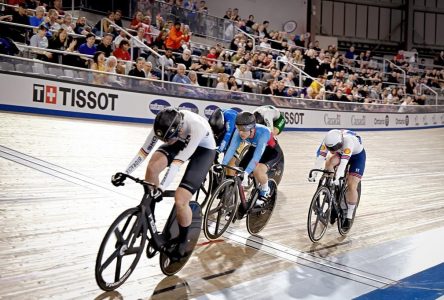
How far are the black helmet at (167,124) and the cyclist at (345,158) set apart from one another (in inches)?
73.4

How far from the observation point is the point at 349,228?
18.1ft

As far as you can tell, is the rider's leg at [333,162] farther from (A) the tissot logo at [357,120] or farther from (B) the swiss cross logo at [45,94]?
(A) the tissot logo at [357,120]

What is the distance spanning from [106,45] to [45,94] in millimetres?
1732

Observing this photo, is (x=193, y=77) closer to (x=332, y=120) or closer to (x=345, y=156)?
(x=332, y=120)

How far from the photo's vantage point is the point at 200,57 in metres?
12.7

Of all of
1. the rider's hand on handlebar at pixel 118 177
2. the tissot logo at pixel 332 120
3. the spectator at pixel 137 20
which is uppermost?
the spectator at pixel 137 20

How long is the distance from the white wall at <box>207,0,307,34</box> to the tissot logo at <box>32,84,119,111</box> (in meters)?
10.6

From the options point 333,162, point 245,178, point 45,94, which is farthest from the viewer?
point 45,94

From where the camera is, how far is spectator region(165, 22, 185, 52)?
41.0ft

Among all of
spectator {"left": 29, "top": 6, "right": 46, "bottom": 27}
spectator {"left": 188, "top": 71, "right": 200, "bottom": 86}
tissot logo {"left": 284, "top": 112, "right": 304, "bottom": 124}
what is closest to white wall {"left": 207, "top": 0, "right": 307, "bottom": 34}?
tissot logo {"left": 284, "top": 112, "right": 304, "bottom": 124}

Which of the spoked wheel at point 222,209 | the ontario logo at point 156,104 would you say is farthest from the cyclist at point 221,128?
the ontario logo at point 156,104

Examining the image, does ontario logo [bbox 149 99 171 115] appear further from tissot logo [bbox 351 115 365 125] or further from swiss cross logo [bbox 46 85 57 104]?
tissot logo [bbox 351 115 365 125]

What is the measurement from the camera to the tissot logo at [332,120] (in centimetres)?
1520

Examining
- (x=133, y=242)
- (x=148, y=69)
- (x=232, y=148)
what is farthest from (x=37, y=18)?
(x=133, y=242)
